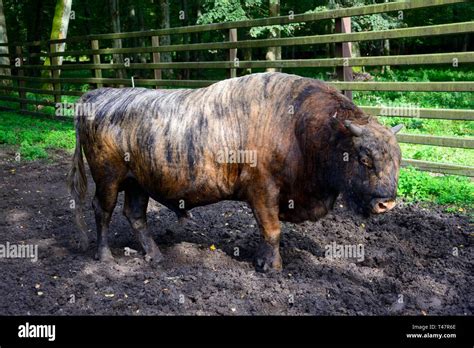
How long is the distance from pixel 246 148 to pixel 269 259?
0.94 meters

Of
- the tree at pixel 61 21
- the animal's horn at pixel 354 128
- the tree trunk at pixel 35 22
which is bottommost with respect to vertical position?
the animal's horn at pixel 354 128

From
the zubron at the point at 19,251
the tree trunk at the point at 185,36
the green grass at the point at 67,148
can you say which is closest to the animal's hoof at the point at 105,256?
the zubron at the point at 19,251

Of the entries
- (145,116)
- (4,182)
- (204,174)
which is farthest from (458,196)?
(4,182)

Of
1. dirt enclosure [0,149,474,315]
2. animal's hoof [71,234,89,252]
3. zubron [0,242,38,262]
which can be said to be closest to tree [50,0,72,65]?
dirt enclosure [0,149,474,315]

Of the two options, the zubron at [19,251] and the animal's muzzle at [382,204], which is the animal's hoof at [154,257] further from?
the animal's muzzle at [382,204]

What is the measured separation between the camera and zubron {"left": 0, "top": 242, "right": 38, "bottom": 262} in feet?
16.1

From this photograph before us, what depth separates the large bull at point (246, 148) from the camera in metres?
4.00

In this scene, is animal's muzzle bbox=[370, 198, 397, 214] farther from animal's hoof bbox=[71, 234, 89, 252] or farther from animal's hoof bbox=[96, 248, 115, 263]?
animal's hoof bbox=[71, 234, 89, 252]

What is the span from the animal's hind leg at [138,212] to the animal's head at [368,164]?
191cm

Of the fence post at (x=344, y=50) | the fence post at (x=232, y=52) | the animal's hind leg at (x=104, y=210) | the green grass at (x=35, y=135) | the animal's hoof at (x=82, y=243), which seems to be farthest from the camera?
the green grass at (x=35, y=135)

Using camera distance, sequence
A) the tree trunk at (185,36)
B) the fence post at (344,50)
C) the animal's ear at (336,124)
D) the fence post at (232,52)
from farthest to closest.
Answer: the tree trunk at (185,36) < the fence post at (232,52) < the fence post at (344,50) < the animal's ear at (336,124)

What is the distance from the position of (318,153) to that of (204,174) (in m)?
0.94

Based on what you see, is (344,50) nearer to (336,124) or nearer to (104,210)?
(336,124)
